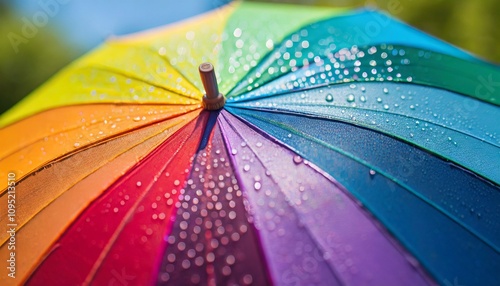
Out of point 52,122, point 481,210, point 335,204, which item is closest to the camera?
point 335,204

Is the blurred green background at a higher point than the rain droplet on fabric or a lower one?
higher

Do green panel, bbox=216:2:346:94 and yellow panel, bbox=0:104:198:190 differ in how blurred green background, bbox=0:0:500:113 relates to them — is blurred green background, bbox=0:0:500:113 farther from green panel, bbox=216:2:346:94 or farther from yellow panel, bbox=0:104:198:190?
yellow panel, bbox=0:104:198:190

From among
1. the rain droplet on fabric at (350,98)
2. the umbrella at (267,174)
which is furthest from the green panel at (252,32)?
the rain droplet on fabric at (350,98)

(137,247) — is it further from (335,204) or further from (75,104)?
(75,104)

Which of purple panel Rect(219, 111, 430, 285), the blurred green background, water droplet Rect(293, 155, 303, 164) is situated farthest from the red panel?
the blurred green background

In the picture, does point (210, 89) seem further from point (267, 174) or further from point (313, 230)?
point (313, 230)

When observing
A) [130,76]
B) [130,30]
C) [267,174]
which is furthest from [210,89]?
[130,30]

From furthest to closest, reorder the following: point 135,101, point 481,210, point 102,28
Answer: point 102,28 → point 135,101 → point 481,210

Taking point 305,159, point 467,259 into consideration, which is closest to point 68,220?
point 305,159
